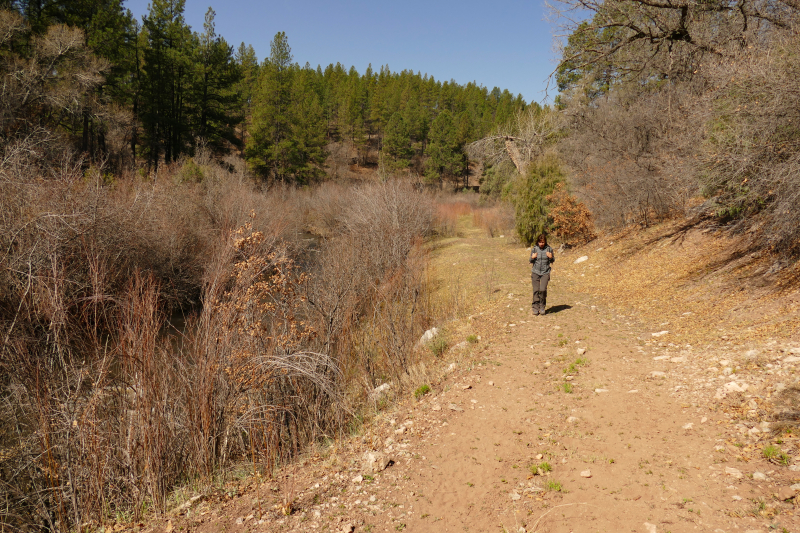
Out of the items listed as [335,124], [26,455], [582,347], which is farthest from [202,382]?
[335,124]

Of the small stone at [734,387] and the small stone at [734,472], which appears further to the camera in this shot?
the small stone at [734,387]

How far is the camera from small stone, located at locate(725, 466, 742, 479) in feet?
11.9

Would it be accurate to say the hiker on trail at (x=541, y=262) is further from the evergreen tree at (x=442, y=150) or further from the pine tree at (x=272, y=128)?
the evergreen tree at (x=442, y=150)

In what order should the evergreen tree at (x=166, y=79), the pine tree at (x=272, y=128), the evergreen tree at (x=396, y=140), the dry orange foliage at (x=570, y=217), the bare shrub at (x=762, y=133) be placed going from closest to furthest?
1. the bare shrub at (x=762, y=133)
2. the dry orange foliage at (x=570, y=217)
3. the evergreen tree at (x=166, y=79)
4. the pine tree at (x=272, y=128)
5. the evergreen tree at (x=396, y=140)

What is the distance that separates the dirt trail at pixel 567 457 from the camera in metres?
3.56

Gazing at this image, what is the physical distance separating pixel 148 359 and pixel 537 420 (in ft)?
14.1

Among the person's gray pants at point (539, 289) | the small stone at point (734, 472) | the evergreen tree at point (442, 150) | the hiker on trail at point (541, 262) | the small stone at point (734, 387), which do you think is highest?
the evergreen tree at point (442, 150)

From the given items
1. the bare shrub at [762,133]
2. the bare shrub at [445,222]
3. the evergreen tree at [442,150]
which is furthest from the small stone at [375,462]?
the evergreen tree at [442,150]

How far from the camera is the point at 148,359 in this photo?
4480 mm

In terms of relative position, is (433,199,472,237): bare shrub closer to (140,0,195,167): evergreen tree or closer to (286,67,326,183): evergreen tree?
(286,67,326,183): evergreen tree

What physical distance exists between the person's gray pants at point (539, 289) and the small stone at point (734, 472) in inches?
201

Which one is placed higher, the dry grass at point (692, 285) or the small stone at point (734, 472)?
the dry grass at point (692, 285)

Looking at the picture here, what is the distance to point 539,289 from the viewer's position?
891cm

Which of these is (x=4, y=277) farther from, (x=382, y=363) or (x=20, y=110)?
(x=20, y=110)
